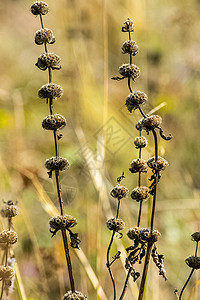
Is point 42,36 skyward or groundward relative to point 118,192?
skyward

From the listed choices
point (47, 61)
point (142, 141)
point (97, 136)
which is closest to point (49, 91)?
point (47, 61)

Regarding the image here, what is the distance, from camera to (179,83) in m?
2.83

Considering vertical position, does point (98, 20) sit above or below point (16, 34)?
below

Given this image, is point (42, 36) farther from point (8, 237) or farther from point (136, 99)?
point (8, 237)

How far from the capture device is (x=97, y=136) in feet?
6.57

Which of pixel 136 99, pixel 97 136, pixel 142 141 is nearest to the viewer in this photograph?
pixel 136 99

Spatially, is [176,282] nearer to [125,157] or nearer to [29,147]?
[125,157]

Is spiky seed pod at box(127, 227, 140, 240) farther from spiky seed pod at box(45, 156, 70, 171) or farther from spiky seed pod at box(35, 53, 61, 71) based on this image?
spiky seed pod at box(35, 53, 61, 71)

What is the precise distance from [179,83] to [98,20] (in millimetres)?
670

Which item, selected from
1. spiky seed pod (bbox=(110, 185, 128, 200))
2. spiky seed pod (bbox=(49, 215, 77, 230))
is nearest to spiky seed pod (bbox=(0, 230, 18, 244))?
spiky seed pod (bbox=(49, 215, 77, 230))

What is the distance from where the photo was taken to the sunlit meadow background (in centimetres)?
164

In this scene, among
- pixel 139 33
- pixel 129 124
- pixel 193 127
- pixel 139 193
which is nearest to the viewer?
pixel 139 193

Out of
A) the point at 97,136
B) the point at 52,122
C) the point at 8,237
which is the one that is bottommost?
the point at 8,237

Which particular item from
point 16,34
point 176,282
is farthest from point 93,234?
point 16,34
